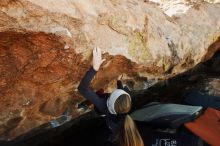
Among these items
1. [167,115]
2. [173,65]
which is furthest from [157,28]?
[167,115]

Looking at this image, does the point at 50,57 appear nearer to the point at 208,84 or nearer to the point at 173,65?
the point at 173,65

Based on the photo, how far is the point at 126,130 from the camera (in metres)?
3.64

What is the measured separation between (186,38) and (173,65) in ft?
1.43

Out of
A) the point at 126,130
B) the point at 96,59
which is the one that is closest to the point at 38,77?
the point at 96,59

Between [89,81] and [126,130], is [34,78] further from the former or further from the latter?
[126,130]

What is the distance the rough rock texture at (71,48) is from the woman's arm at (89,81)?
11 centimetres

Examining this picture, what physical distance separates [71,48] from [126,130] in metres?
1.03

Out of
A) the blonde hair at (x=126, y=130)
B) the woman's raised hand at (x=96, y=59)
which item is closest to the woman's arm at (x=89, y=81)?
the woman's raised hand at (x=96, y=59)

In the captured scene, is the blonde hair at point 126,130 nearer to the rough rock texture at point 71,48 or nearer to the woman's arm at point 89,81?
the woman's arm at point 89,81

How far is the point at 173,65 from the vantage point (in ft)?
17.1

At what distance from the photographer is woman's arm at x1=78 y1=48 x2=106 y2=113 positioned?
12.9 ft

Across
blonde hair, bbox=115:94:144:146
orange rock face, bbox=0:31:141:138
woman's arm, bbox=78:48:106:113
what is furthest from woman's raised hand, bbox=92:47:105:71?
blonde hair, bbox=115:94:144:146

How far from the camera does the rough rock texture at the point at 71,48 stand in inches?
136

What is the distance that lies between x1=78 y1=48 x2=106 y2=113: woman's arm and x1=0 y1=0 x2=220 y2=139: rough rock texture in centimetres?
Result: 11
